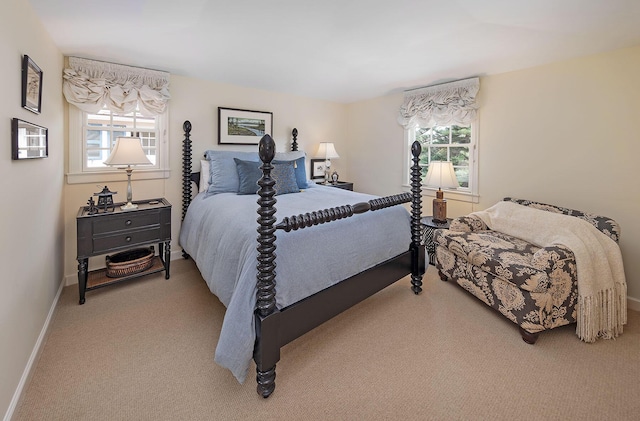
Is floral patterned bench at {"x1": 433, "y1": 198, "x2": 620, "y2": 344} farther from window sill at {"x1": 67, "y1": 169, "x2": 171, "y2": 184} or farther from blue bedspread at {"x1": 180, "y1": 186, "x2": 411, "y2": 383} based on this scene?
window sill at {"x1": 67, "y1": 169, "x2": 171, "y2": 184}

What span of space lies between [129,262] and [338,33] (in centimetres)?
275

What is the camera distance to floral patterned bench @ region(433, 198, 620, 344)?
6.31ft

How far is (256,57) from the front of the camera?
2.72 m

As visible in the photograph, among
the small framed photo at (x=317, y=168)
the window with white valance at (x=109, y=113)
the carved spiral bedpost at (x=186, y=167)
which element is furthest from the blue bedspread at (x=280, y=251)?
the small framed photo at (x=317, y=168)

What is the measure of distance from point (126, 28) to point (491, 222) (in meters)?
3.54

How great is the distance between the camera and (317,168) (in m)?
4.61

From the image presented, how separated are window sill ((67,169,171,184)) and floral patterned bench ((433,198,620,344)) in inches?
123

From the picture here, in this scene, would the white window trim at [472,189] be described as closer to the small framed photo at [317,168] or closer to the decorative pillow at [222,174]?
the small framed photo at [317,168]

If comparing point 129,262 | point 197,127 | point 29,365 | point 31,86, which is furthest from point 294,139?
point 29,365

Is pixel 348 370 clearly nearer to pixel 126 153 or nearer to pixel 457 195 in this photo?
pixel 126 153

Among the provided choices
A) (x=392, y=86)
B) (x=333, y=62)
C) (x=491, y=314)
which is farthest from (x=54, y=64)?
(x=491, y=314)

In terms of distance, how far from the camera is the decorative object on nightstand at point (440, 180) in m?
3.26

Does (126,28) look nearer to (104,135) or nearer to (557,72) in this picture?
(104,135)

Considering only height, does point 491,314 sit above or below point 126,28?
below
